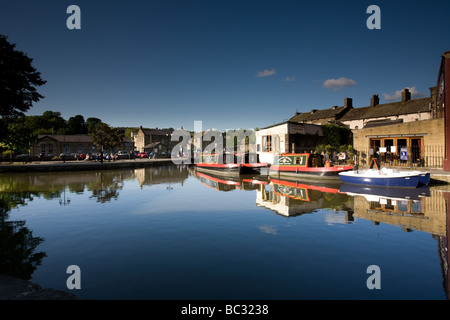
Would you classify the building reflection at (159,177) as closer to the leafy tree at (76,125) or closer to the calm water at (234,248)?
the calm water at (234,248)

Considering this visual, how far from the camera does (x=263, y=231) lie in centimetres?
765

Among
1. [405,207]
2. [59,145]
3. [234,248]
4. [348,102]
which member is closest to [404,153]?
[405,207]

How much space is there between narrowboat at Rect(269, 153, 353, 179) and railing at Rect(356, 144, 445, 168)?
3798 mm

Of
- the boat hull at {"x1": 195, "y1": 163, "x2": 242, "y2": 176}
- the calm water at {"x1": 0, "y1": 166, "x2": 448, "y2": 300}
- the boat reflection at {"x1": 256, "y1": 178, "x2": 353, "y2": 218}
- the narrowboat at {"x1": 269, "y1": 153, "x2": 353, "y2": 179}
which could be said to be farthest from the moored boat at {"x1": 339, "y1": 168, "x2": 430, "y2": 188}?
the boat hull at {"x1": 195, "y1": 163, "x2": 242, "y2": 176}

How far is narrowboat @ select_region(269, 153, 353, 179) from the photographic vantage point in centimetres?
1894

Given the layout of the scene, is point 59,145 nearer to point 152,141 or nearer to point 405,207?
point 152,141

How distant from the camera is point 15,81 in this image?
12.6m

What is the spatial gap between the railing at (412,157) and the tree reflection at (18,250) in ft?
70.2

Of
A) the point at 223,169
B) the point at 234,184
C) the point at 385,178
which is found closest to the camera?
the point at 385,178

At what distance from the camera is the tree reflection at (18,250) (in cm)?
→ 508

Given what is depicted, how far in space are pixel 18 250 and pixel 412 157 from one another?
25.2 m
